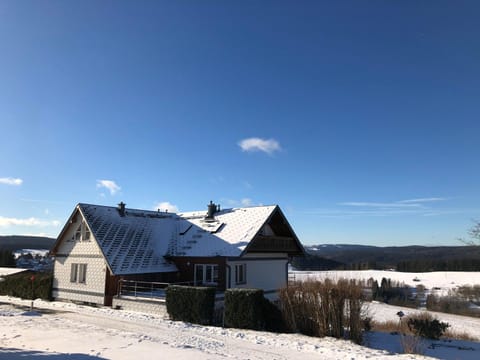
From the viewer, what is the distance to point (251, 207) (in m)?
30.5

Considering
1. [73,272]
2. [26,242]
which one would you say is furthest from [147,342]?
[26,242]

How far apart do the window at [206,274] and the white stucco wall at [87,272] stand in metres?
6.15

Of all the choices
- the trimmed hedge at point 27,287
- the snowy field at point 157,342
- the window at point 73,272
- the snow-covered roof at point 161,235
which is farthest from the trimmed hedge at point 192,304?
the trimmed hedge at point 27,287

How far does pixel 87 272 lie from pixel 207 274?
323 inches

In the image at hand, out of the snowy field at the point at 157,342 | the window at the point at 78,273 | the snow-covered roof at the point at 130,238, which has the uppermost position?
the snow-covered roof at the point at 130,238

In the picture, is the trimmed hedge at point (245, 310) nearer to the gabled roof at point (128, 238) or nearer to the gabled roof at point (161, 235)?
the gabled roof at point (161, 235)

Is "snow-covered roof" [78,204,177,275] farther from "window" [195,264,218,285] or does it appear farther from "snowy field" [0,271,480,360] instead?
"snowy field" [0,271,480,360]

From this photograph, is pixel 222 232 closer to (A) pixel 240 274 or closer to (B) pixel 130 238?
(A) pixel 240 274


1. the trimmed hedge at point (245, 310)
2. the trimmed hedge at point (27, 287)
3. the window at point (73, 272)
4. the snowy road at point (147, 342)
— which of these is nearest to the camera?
the snowy road at point (147, 342)

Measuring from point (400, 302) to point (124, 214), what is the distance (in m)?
81.0

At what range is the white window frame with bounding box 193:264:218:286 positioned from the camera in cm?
2624

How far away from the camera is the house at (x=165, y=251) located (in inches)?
1011

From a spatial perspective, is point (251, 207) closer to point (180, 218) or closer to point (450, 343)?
point (180, 218)

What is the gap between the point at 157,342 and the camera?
14.1 meters
